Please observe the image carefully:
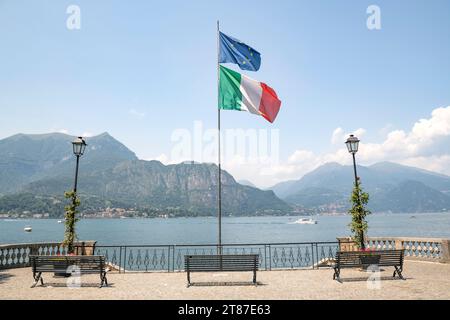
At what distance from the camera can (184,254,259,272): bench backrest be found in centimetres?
1259

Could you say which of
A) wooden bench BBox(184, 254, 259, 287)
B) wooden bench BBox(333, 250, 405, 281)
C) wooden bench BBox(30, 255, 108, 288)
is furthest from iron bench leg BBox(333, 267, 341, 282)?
wooden bench BBox(30, 255, 108, 288)

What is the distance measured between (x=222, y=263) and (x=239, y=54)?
9.99m

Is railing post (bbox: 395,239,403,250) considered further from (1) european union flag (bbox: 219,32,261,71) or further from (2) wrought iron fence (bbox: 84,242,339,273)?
(1) european union flag (bbox: 219,32,261,71)

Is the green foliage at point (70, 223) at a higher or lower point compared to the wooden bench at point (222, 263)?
higher

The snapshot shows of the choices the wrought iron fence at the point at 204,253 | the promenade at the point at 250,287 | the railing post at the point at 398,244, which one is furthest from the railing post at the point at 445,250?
the wrought iron fence at the point at 204,253

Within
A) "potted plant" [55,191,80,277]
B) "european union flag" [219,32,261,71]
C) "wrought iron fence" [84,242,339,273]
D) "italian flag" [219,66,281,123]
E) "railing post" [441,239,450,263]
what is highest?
"european union flag" [219,32,261,71]

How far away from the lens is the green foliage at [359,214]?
680 inches

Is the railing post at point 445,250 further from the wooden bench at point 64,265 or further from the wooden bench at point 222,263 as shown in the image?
the wooden bench at point 64,265

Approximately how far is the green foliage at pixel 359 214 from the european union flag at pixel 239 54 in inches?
317

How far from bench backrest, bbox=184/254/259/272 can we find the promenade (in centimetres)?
66

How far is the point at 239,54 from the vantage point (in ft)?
55.8

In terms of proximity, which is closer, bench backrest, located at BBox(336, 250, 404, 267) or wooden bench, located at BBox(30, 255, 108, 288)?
wooden bench, located at BBox(30, 255, 108, 288)

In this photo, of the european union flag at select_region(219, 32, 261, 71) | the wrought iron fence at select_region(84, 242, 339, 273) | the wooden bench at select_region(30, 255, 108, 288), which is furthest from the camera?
the wrought iron fence at select_region(84, 242, 339, 273)

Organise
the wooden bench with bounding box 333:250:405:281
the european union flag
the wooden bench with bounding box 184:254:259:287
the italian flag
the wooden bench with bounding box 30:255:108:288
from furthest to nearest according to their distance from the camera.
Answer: the european union flag → the italian flag → the wooden bench with bounding box 333:250:405:281 → the wooden bench with bounding box 30:255:108:288 → the wooden bench with bounding box 184:254:259:287
